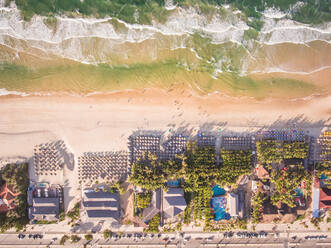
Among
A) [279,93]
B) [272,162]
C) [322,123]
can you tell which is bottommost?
[272,162]

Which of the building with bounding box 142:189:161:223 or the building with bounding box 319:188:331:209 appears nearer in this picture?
the building with bounding box 142:189:161:223

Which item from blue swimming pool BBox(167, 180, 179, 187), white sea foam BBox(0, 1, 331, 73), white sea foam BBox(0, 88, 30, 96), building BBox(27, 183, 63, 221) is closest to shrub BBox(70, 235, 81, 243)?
building BBox(27, 183, 63, 221)

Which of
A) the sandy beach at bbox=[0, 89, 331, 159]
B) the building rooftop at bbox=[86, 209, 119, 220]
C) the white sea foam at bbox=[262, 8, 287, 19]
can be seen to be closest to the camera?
the building rooftop at bbox=[86, 209, 119, 220]

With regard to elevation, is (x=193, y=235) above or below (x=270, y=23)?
below

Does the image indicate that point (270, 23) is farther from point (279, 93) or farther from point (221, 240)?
point (221, 240)

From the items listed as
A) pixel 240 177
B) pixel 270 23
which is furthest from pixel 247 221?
pixel 270 23

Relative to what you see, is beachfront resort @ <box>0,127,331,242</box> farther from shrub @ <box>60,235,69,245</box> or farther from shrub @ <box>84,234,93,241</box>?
shrub @ <box>60,235,69,245</box>

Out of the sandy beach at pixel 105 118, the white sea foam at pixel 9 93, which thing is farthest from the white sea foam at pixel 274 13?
the white sea foam at pixel 9 93
